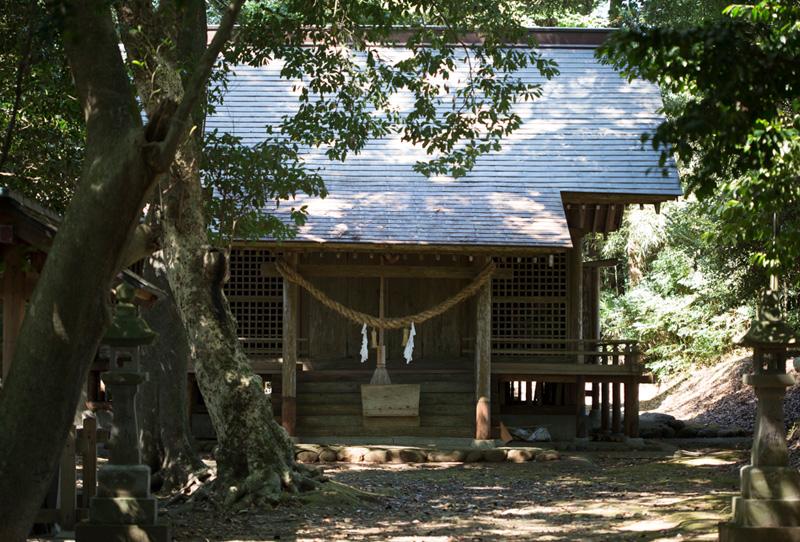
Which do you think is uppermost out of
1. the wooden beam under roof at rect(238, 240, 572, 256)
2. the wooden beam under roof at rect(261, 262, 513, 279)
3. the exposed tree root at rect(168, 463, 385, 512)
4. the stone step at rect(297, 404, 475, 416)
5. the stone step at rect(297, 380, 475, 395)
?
the wooden beam under roof at rect(238, 240, 572, 256)

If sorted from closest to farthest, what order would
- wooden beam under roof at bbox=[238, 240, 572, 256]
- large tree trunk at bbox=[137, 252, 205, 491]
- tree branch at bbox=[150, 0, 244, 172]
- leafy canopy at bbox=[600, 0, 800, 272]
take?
tree branch at bbox=[150, 0, 244, 172] < leafy canopy at bbox=[600, 0, 800, 272] < large tree trunk at bbox=[137, 252, 205, 491] < wooden beam under roof at bbox=[238, 240, 572, 256]

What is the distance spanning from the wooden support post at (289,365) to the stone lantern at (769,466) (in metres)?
10.8

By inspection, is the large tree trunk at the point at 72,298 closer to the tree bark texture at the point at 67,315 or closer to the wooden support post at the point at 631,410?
the tree bark texture at the point at 67,315

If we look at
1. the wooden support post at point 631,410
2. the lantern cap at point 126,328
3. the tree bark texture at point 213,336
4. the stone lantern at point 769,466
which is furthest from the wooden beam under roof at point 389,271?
the stone lantern at point 769,466

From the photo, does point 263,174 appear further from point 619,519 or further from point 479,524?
point 619,519

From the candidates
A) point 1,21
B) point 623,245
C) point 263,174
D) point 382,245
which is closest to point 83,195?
point 1,21

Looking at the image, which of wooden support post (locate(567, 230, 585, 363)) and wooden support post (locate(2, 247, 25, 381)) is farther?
wooden support post (locate(567, 230, 585, 363))

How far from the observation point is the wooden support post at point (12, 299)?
945cm

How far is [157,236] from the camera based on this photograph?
463 inches

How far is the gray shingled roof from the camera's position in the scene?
59.2 feet

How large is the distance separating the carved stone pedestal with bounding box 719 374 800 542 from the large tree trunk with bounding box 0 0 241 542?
4.84 metres

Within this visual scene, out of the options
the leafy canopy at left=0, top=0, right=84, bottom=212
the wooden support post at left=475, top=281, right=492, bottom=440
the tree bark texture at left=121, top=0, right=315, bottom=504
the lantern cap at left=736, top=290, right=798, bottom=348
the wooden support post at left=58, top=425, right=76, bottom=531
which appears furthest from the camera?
the wooden support post at left=475, top=281, right=492, bottom=440

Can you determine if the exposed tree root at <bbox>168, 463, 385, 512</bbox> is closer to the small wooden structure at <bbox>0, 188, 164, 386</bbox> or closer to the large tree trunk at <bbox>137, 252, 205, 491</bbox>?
the large tree trunk at <bbox>137, 252, 205, 491</bbox>

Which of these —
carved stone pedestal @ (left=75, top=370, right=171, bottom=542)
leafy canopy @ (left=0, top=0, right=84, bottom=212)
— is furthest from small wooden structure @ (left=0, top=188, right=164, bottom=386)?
leafy canopy @ (left=0, top=0, right=84, bottom=212)
